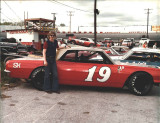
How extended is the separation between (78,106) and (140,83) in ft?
6.75

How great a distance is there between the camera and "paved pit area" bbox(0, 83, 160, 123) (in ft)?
12.7

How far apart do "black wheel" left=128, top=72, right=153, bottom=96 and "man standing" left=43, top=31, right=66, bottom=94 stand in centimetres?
204

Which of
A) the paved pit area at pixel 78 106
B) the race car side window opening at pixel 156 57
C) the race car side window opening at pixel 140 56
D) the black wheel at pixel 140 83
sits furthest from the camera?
the race car side window opening at pixel 140 56

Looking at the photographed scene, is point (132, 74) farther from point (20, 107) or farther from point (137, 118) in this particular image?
point (20, 107)

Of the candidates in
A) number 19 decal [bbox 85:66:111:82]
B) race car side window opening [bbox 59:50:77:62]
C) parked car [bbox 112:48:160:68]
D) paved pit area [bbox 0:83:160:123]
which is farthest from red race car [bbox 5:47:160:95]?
parked car [bbox 112:48:160:68]

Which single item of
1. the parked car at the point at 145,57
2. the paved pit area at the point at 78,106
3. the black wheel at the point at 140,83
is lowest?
the paved pit area at the point at 78,106

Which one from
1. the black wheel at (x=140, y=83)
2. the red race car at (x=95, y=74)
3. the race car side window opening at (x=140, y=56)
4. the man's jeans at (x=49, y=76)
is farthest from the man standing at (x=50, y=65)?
the race car side window opening at (x=140, y=56)

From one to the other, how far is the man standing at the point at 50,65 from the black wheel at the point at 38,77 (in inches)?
8.5

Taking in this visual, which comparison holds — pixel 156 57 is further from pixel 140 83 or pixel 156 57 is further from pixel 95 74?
pixel 95 74

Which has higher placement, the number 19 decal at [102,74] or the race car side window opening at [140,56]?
the race car side window opening at [140,56]

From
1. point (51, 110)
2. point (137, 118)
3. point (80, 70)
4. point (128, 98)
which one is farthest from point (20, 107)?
point (128, 98)

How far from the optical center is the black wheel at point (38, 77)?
568 cm

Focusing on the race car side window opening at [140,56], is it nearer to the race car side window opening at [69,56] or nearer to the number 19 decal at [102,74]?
the number 19 decal at [102,74]

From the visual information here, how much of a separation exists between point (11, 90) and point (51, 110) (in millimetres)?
2015
